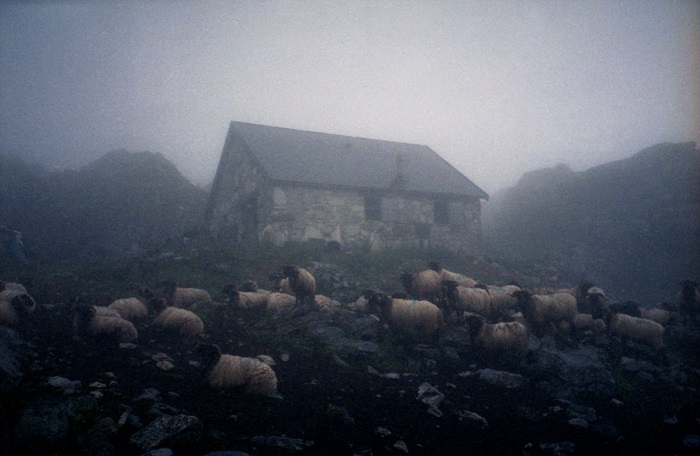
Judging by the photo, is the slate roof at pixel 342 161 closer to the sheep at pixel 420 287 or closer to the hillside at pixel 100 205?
the hillside at pixel 100 205

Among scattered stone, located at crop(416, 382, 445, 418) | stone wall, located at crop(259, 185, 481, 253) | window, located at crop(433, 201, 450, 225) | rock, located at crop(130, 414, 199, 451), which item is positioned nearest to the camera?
rock, located at crop(130, 414, 199, 451)

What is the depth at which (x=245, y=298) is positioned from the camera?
1135cm

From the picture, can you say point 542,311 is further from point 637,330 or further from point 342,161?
point 342,161

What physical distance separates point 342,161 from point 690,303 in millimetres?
18879

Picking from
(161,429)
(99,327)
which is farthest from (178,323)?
(161,429)

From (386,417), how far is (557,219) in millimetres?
29823

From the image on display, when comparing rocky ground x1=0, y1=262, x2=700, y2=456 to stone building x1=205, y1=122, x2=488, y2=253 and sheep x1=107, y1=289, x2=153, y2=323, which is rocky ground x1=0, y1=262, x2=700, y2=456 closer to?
sheep x1=107, y1=289, x2=153, y2=323

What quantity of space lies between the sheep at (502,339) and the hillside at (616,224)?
14.6 m

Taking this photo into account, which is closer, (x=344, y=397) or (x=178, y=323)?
(x=344, y=397)

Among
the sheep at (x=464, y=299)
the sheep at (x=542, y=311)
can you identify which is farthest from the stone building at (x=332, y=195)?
the sheep at (x=542, y=311)

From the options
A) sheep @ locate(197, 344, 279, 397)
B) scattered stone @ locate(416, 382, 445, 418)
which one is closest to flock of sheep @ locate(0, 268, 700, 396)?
sheep @ locate(197, 344, 279, 397)

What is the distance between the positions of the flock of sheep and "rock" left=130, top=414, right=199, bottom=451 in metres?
1.52

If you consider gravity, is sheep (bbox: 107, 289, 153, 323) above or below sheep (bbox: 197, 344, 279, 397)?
above

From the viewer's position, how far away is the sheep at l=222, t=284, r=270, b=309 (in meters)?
11.2
